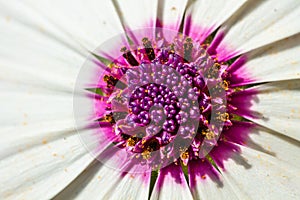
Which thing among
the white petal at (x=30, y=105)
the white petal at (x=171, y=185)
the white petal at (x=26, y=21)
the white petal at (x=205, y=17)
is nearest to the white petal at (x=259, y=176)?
the white petal at (x=171, y=185)

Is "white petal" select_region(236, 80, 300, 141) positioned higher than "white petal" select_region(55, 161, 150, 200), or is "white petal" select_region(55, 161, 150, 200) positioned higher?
"white petal" select_region(236, 80, 300, 141)

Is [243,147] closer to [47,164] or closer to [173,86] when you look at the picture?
[173,86]

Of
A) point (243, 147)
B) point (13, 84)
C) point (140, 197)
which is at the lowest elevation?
point (140, 197)

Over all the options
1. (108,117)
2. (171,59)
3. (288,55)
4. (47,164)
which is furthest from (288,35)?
(47,164)

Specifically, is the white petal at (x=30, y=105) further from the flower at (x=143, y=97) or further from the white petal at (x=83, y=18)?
the white petal at (x=83, y=18)

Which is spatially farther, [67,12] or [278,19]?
[67,12]

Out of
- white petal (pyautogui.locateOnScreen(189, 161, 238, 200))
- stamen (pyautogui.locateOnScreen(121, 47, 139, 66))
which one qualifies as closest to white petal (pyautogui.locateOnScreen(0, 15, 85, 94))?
stamen (pyautogui.locateOnScreen(121, 47, 139, 66))

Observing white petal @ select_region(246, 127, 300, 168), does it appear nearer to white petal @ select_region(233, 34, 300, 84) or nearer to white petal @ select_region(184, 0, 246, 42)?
white petal @ select_region(233, 34, 300, 84)
